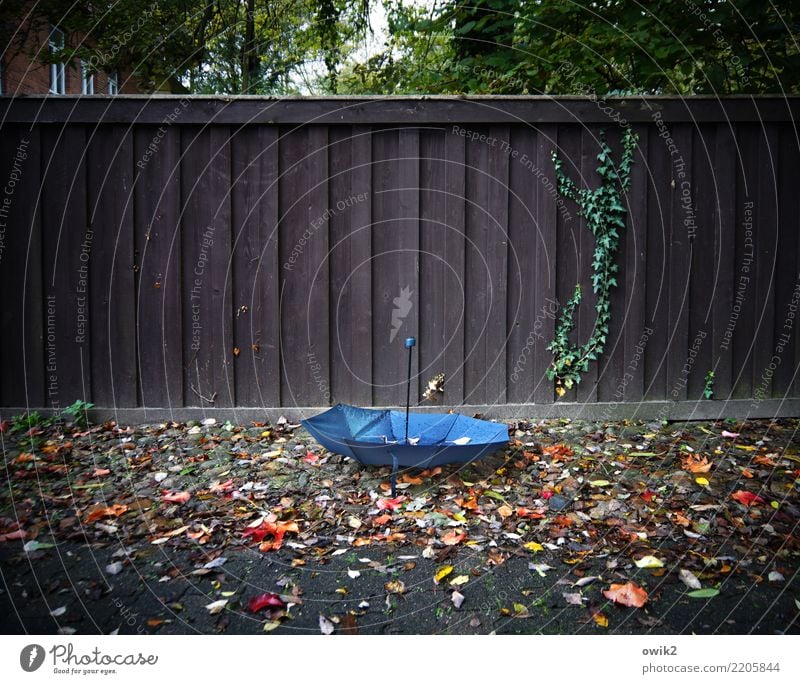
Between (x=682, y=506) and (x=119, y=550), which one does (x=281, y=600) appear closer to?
(x=119, y=550)

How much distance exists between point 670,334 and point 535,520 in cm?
246

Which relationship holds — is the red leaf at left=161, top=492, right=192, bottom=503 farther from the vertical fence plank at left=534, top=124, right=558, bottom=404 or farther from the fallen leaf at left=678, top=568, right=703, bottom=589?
the vertical fence plank at left=534, top=124, right=558, bottom=404

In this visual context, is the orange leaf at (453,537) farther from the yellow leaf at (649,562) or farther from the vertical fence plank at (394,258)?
the vertical fence plank at (394,258)

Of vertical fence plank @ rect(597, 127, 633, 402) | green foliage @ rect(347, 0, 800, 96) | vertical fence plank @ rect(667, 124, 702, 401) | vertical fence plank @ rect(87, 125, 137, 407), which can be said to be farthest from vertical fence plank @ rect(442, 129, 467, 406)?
vertical fence plank @ rect(87, 125, 137, 407)

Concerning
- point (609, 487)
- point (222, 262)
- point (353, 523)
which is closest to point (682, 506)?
point (609, 487)

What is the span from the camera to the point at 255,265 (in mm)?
4797

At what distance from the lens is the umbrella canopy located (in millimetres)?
3373

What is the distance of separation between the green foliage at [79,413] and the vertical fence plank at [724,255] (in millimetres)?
5139

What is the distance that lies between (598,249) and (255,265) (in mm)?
2794

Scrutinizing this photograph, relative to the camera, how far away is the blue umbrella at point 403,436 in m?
3.37

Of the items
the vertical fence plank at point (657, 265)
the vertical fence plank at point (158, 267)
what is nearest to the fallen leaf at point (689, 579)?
the vertical fence plank at point (657, 265)

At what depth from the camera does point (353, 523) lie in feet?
10.5

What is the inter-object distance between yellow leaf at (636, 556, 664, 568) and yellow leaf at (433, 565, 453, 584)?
87 centimetres

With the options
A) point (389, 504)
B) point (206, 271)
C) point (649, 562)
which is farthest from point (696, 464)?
point (206, 271)
